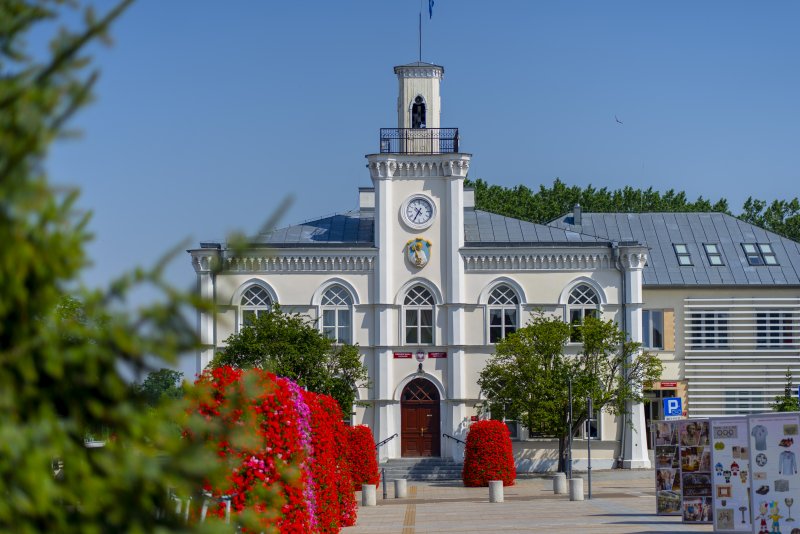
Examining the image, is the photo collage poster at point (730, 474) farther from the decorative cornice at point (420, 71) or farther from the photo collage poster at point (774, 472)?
the decorative cornice at point (420, 71)

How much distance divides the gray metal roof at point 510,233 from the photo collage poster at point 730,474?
25803 millimetres

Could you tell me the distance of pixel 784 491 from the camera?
23.0 metres

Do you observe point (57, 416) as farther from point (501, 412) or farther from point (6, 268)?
point (501, 412)

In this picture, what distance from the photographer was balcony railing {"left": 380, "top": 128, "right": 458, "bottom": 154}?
5388cm

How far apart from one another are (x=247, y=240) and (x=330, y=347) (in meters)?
44.3

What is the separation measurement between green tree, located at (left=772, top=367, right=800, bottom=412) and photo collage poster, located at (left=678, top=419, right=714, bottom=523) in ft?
50.3

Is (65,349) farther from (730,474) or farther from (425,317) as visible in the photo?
(425,317)

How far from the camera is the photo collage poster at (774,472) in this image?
74.4 ft

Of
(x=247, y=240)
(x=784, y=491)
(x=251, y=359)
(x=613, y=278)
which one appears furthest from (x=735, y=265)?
(x=247, y=240)

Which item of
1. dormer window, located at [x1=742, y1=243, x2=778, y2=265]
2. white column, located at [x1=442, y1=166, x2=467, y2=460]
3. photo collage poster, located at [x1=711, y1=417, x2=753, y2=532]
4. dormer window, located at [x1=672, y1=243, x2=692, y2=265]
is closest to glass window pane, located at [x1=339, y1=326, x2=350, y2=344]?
white column, located at [x1=442, y1=166, x2=467, y2=460]

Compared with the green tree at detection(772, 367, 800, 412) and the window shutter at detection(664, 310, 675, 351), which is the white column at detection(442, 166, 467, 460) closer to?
the window shutter at detection(664, 310, 675, 351)

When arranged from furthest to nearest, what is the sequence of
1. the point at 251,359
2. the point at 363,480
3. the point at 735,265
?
1. the point at 735,265
2. the point at 251,359
3. the point at 363,480

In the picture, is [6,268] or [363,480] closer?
[6,268]

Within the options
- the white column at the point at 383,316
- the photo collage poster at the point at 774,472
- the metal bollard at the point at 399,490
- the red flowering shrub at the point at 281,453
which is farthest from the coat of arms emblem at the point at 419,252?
the photo collage poster at the point at 774,472
